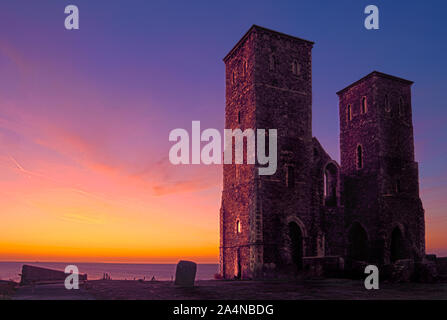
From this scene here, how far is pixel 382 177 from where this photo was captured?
115 feet

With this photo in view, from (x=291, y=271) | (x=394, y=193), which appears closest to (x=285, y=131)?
(x=291, y=271)

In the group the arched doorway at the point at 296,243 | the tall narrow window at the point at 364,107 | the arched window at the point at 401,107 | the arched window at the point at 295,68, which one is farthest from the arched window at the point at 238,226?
the arched window at the point at 401,107

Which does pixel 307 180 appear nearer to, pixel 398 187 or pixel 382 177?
pixel 382 177

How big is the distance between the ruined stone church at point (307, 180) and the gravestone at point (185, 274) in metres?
8.96

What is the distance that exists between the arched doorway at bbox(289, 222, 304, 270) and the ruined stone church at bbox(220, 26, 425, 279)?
7 cm

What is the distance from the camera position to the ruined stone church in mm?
28828

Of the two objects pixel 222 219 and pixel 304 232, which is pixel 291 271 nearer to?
pixel 304 232

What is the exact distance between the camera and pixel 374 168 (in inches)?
1403

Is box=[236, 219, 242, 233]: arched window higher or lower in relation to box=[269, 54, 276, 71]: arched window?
lower

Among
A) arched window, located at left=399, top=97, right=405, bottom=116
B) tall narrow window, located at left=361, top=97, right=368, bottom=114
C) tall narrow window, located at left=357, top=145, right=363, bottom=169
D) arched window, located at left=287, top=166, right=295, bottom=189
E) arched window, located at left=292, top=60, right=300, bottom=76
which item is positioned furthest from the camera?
arched window, located at left=399, top=97, right=405, bottom=116

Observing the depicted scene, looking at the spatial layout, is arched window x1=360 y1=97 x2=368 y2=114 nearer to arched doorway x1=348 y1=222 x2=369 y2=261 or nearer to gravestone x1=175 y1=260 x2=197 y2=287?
arched doorway x1=348 y1=222 x2=369 y2=261

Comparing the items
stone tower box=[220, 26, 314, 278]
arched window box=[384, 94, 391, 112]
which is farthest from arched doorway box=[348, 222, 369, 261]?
arched window box=[384, 94, 391, 112]

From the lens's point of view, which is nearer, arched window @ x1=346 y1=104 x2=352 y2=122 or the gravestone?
the gravestone
